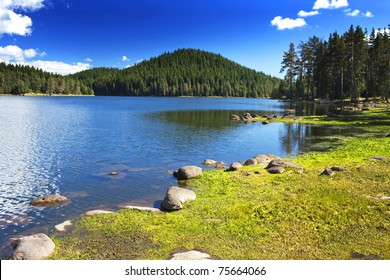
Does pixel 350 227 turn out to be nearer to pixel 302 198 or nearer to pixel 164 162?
pixel 302 198

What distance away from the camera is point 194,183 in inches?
1033

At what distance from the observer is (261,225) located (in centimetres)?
1636

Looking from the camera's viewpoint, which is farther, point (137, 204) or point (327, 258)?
point (137, 204)

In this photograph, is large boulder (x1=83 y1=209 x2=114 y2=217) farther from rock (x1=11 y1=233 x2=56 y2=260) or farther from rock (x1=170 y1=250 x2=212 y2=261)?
rock (x1=170 y1=250 x2=212 y2=261)

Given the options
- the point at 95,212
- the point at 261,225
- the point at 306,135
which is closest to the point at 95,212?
the point at 95,212

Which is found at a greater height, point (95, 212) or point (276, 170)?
point (276, 170)

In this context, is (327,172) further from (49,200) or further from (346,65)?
(346,65)

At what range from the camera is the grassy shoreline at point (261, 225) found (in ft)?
45.9

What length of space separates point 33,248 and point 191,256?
6824 mm

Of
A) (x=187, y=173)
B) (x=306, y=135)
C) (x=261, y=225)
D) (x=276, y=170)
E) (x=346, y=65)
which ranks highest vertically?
(x=346, y=65)

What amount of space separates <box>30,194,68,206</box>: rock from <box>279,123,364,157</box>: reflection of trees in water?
25098mm

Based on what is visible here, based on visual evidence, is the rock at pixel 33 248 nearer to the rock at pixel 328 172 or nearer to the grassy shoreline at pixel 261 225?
the grassy shoreline at pixel 261 225

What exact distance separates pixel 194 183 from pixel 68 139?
30269 millimetres

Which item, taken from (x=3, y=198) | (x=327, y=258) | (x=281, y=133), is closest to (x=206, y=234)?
(x=327, y=258)
